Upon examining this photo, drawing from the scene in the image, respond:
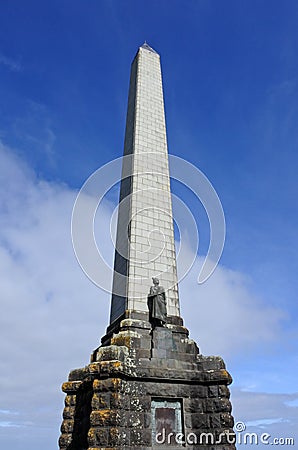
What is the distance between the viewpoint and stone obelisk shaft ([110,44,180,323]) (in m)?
10.9

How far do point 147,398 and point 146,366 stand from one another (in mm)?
717

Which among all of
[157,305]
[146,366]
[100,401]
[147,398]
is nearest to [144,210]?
[157,305]

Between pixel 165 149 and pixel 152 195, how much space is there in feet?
7.99

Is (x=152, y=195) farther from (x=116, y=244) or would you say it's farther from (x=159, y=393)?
(x=159, y=393)

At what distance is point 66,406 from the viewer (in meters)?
9.89

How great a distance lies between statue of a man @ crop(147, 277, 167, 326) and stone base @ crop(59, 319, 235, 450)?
0.80ft

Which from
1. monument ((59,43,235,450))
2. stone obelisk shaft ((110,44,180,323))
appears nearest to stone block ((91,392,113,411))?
monument ((59,43,235,450))

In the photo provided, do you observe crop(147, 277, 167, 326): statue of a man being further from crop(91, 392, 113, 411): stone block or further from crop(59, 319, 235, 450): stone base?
crop(91, 392, 113, 411): stone block

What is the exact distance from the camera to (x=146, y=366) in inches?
352

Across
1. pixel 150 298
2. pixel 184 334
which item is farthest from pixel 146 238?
pixel 184 334

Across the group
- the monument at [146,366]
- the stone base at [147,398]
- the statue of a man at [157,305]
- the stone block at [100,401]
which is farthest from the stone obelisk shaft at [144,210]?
the stone block at [100,401]

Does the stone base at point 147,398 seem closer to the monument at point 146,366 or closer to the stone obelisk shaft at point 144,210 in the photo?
the monument at point 146,366

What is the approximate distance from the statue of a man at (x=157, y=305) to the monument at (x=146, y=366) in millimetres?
27

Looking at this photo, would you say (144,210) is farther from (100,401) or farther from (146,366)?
(100,401)
